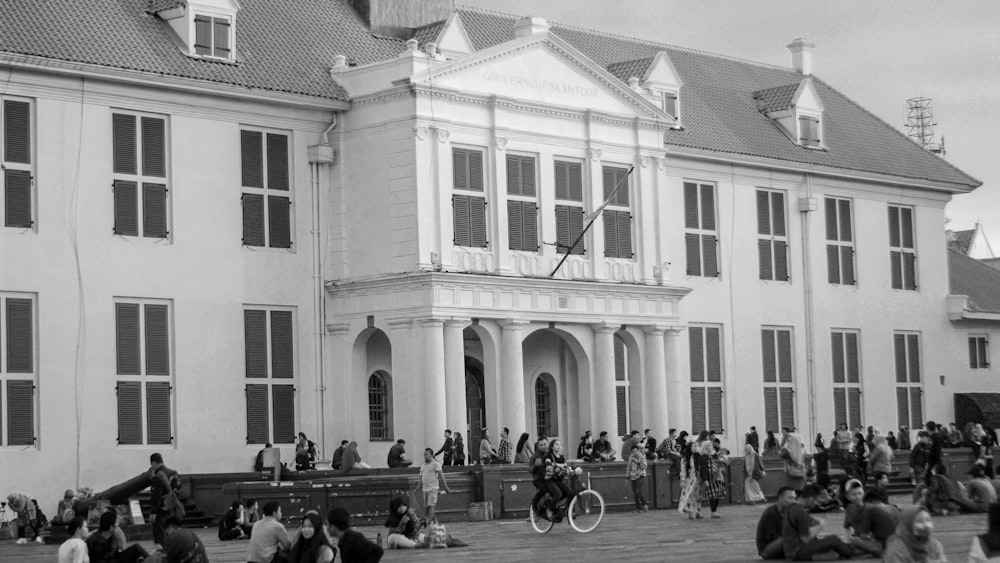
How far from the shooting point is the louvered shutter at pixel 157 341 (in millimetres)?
38594

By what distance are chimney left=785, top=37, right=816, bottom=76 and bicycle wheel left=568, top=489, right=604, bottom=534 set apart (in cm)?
3351

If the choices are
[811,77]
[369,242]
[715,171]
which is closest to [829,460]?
[715,171]

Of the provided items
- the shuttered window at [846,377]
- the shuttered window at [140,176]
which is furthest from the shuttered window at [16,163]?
the shuttered window at [846,377]

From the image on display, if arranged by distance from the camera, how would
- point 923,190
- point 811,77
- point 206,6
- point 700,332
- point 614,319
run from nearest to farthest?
point 206,6 < point 614,319 < point 700,332 < point 923,190 < point 811,77

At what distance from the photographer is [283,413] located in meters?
40.8

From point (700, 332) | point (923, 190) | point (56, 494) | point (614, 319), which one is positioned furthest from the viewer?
point (923, 190)

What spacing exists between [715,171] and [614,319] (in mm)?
8311

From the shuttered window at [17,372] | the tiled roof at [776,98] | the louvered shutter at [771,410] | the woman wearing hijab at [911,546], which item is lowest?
the woman wearing hijab at [911,546]

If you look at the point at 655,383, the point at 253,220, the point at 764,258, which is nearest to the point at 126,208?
the point at 253,220

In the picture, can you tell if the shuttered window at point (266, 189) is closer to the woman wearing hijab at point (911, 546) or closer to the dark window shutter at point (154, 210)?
the dark window shutter at point (154, 210)

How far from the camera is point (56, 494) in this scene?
36.4 meters

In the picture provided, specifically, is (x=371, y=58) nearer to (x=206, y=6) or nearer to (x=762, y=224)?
(x=206, y=6)

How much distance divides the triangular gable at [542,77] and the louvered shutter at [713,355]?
24.1ft

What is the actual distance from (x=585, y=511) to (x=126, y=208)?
1356 centimetres
